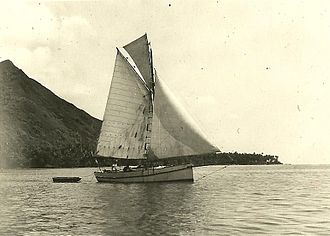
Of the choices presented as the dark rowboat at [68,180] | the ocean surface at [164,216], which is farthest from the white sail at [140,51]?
the dark rowboat at [68,180]

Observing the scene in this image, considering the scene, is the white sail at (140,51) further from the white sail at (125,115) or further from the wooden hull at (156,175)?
the wooden hull at (156,175)

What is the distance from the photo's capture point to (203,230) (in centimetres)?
2627

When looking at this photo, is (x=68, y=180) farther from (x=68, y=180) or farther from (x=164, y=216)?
(x=164, y=216)

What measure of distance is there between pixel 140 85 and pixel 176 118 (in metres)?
6.29

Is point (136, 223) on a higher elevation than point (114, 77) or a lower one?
lower

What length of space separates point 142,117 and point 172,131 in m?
5.42

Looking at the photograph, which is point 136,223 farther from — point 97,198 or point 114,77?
point 114,77

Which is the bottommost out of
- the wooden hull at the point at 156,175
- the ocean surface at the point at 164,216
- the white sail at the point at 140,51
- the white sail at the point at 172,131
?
the ocean surface at the point at 164,216

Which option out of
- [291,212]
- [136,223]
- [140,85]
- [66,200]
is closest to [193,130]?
[140,85]

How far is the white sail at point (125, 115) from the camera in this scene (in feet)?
194

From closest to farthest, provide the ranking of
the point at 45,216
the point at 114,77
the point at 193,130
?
the point at 45,216 < the point at 193,130 < the point at 114,77

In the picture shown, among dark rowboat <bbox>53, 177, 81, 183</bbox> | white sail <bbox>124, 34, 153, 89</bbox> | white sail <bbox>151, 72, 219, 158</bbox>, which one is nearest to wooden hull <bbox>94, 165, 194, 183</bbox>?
white sail <bbox>151, 72, 219, 158</bbox>

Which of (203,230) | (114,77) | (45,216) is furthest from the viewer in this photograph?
(114,77)

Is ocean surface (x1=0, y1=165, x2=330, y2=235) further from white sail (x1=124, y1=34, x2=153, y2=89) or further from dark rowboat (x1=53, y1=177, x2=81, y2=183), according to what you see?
dark rowboat (x1=53, y1=177, x2=81, y2=183)
